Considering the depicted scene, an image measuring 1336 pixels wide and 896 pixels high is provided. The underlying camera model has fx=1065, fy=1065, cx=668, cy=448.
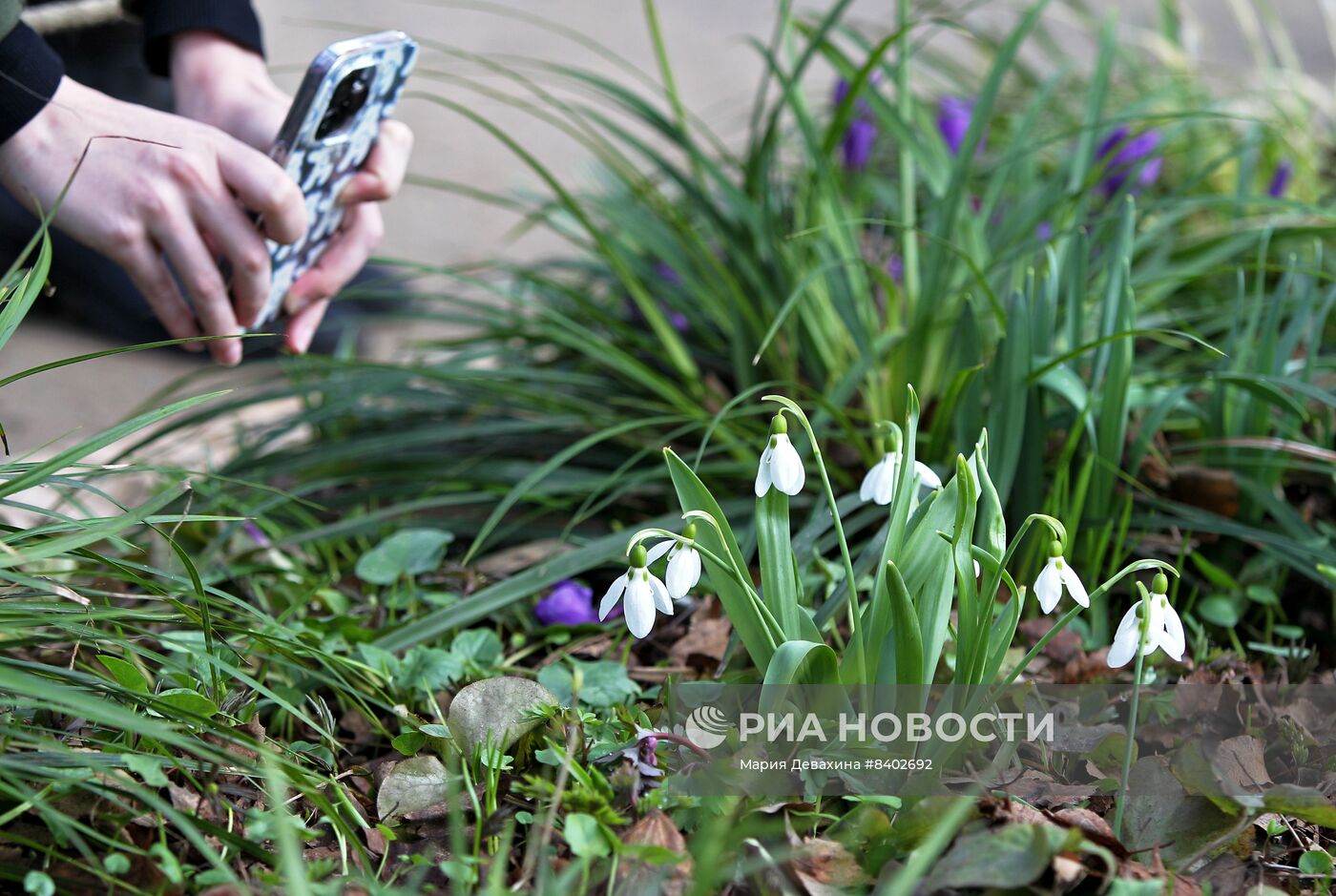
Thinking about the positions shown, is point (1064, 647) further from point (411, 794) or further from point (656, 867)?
point (411, 794)

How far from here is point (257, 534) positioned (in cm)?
140

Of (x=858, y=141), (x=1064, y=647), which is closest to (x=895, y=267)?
(x=858, y=141)

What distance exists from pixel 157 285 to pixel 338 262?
278 millimetres

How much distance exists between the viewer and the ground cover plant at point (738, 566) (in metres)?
0.78

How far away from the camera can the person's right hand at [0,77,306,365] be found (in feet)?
3.71

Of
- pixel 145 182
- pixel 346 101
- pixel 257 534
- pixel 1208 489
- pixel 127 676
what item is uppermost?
pixel 346 101

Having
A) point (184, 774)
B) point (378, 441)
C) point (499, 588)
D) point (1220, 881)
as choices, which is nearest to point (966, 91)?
point (378, 441)

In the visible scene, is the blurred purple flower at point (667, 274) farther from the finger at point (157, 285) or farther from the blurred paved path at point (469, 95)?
the finger at point (157, 285)

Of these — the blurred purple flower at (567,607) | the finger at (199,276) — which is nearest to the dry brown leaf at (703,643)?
the blurred purple flower at (567,607)

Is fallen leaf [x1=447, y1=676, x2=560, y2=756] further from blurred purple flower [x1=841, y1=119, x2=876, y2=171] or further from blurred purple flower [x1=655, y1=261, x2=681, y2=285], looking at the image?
blurred purple flower [x1=841, y1=119, x2=876, y2=171]

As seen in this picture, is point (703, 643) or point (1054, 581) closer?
point (1054, 581)

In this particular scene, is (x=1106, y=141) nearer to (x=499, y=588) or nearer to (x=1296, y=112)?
(x=1296, y=112)

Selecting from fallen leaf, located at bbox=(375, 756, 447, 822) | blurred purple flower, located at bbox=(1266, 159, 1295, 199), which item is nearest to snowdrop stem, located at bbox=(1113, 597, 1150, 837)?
fallen leaf, located at bbox=(375, 756, 447, 822)

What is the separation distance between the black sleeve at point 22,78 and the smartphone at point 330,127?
24 centimetres
